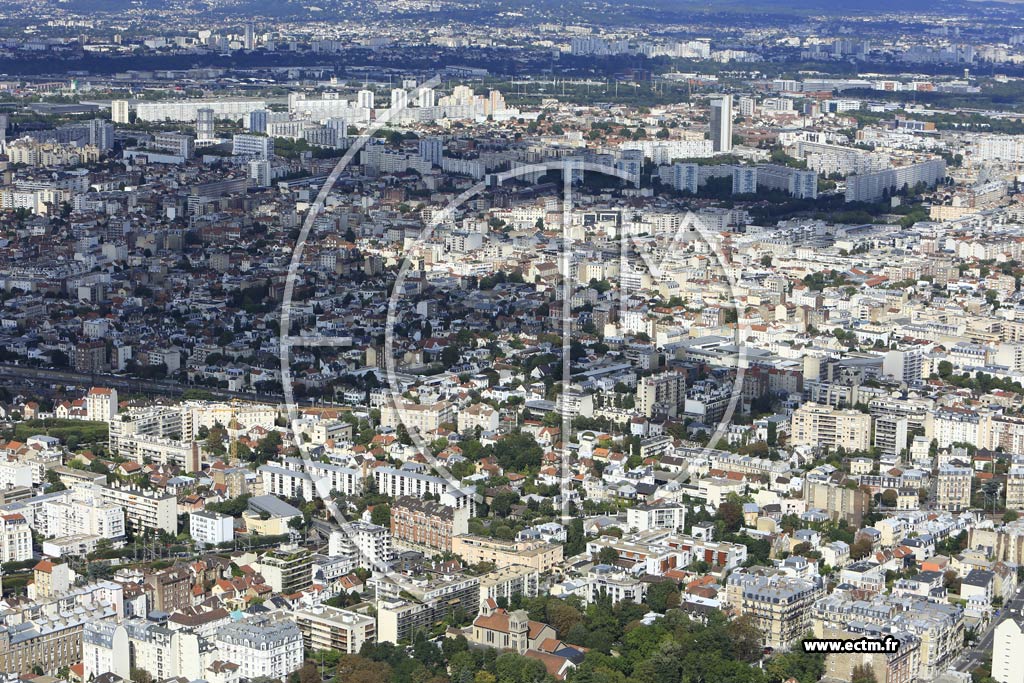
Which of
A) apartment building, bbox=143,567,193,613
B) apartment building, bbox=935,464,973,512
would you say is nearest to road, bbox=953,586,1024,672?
apartment building, bbox=935,464,973,512

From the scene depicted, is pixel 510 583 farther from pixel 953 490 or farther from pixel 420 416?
pixel 420 416

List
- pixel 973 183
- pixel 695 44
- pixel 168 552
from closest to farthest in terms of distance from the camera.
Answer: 1. pixel 168 552
2. pixel 973 183
3. pixel 695 44

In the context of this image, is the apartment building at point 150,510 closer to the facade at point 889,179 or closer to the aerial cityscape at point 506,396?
the aerial cityscape at point 506,396

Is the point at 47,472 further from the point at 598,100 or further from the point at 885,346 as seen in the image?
the point at 598,100

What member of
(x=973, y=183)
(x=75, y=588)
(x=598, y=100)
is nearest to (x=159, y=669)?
(x=75, y=588)

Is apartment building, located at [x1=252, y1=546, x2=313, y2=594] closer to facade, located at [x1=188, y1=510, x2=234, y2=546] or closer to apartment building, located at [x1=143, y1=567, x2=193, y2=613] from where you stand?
apartment building, located at [x1=143, y1=567, x2=193, y2=613]

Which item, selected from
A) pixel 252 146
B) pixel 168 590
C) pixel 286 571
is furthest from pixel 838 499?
pixel 252 146
